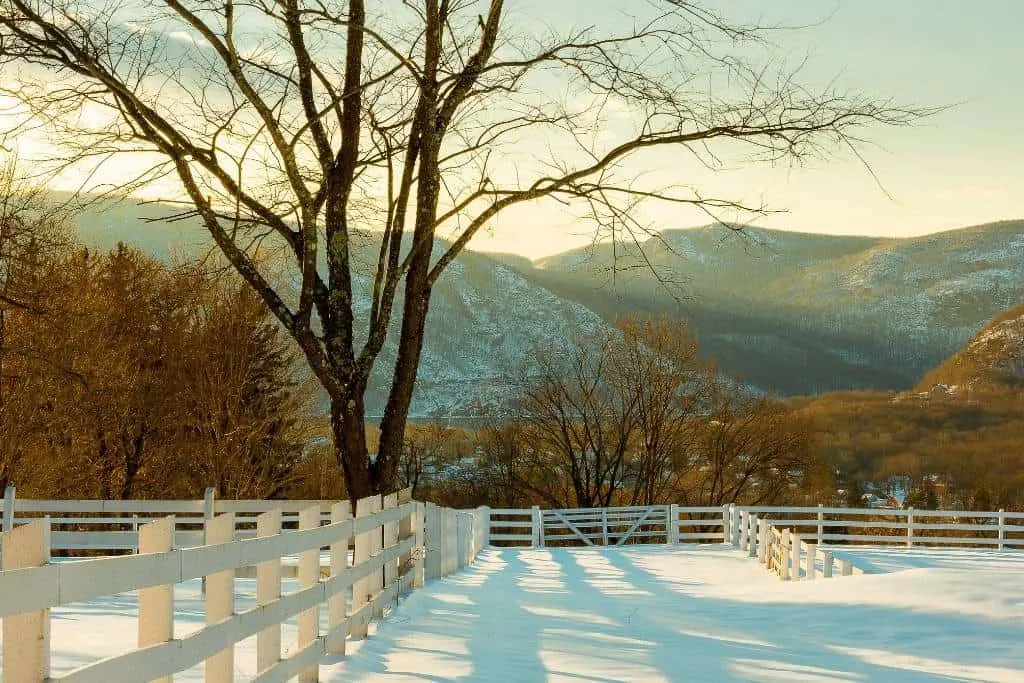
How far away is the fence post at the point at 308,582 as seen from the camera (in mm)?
7234

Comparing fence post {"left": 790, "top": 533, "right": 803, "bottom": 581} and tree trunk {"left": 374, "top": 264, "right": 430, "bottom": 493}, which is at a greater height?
tree trunk {"left": 374, "top": 264, "right": 430, "bottom": 493}

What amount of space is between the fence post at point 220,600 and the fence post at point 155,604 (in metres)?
0.71

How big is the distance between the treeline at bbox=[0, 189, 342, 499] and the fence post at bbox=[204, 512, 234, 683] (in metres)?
22.4

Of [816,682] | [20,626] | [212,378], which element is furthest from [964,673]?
[212,378]

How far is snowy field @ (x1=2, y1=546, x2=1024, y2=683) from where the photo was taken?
805cm

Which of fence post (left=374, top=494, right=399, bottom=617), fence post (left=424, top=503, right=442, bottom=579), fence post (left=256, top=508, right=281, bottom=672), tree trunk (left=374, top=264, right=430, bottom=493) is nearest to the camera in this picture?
fence post (left=256, top=508, right=281, bottom=672)

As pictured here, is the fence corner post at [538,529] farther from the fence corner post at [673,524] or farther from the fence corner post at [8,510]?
the fence corner post at [8,510]

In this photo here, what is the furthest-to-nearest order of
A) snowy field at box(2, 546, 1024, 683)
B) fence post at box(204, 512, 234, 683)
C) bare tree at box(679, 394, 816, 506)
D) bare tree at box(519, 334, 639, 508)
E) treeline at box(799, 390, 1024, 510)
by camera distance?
1. treeline at box(799, 390, 1024, 510)
2. bare tree at box(679, 394, 816, 506)
3. bare tree at box(519, 334, 639, 508)
4. snowy field at box(2, 546, 1024, 683)
5. fence post at box(204, 512, 234, 683)

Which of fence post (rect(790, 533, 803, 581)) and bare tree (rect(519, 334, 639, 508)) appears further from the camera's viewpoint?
bare tree (rect(519, 334, 639, 508))

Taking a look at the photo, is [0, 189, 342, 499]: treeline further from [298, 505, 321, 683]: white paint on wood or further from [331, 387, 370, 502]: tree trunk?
[298, 505, 321, 683]: white paint on wood

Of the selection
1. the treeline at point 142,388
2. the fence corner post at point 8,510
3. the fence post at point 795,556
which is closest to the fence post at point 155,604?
the fence corner post at point 8,510

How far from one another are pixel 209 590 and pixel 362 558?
4.12 meters

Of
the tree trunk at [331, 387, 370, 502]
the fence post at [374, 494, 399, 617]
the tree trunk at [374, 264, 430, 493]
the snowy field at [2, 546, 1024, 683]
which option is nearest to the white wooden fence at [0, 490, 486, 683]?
the fence post at [374, 494, 399, 617]

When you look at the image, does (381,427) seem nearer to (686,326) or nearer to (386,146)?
(386,146)
